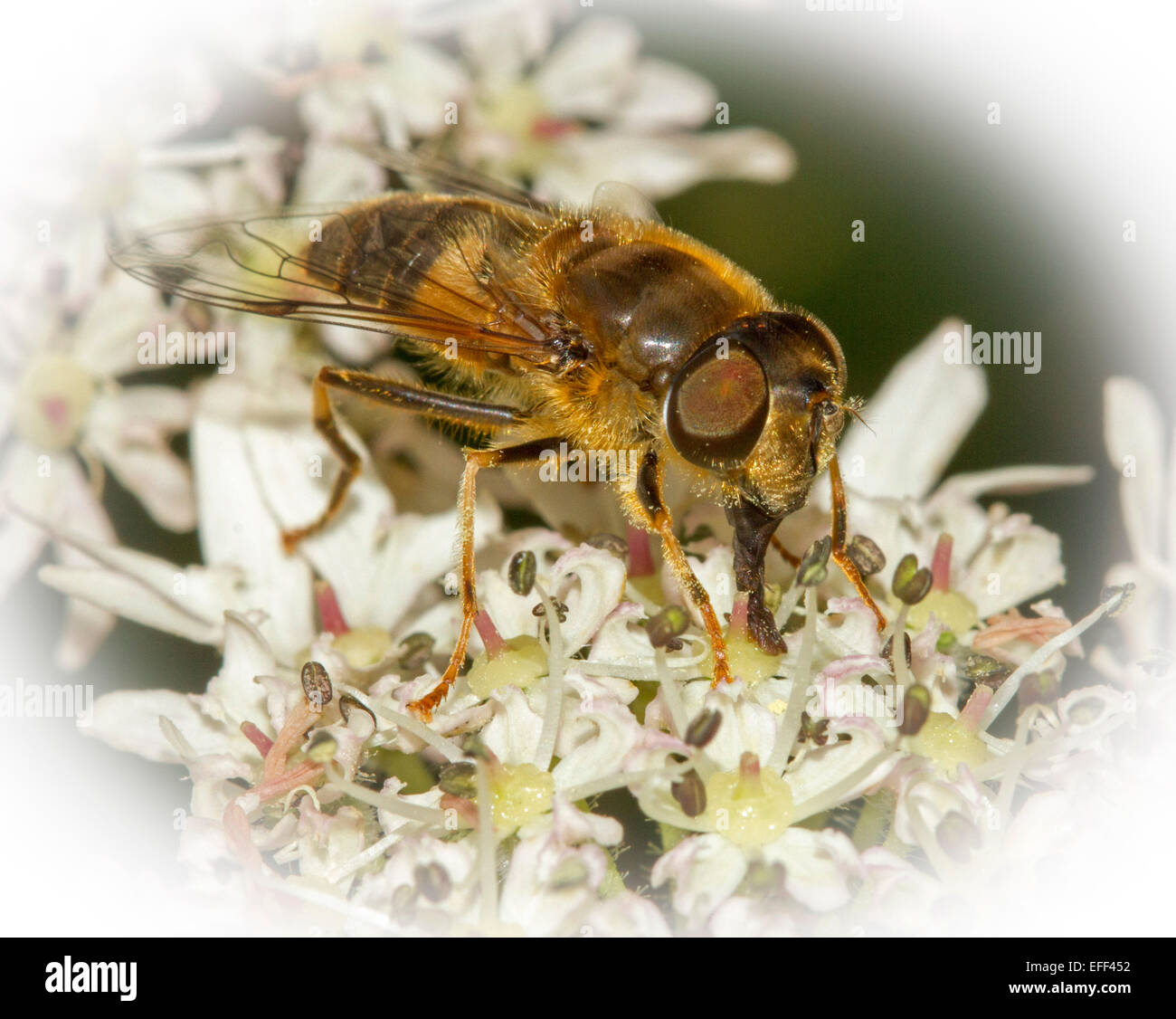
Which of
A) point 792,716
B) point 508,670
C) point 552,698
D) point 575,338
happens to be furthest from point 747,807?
point 575,338

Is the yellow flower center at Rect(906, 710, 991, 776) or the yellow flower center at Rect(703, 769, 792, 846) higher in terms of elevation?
the yellow flower center at Rect(906, 710, 991, 776)

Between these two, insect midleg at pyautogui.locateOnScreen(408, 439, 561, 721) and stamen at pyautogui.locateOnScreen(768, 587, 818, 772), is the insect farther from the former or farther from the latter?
stamen at pyautogui.locateOnScreen(768, 587, 818, 772)

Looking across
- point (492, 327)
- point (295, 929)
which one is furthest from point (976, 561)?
point (295, 929)

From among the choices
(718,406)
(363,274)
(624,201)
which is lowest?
(718,406)

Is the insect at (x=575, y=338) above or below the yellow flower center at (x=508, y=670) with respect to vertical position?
above

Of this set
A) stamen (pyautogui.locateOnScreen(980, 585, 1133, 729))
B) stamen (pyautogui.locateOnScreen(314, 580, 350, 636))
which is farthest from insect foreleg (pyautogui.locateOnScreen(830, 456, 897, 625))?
stamen (pyautogui.locateOnScreen(314, 580, 350, 636))

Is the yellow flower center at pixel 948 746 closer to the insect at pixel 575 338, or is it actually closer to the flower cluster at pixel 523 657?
the flower cluster at pixel 523 657

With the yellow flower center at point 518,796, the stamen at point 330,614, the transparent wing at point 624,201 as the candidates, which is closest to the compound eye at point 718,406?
→ the yellow flower center at point 518,796

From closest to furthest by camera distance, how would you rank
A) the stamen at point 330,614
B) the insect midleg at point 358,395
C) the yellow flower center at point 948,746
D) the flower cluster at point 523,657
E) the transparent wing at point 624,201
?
1. the flower cluster at point 523,657
2. the yellow flower center at point 948,746
3. the insect midleg at point 358,395
4. the stamen at point 330,614
5. the transparent wing at point 624,201

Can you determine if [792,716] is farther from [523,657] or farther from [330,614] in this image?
[330,614]
